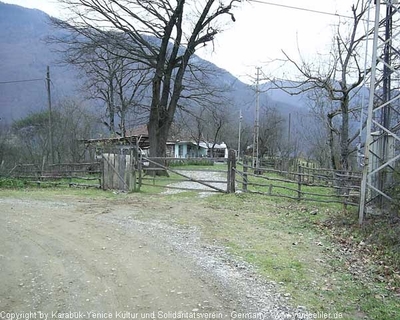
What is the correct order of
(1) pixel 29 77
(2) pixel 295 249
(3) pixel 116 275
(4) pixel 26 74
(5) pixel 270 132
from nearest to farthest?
(3) pixel 116 275, (2) pixel 295 249, (1) pixel 29 77, (4) pixel 26 74, (5) pixel 270 132

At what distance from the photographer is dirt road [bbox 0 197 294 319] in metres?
3.68

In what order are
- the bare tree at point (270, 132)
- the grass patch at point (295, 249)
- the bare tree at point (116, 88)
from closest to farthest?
the grass patch at point (295, 249) < the bare tree at point (116, 88) < the bare tree at point (270, 132)

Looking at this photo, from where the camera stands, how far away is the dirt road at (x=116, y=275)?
145 inches

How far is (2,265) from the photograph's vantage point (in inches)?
192

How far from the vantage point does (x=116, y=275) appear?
4.58 metres

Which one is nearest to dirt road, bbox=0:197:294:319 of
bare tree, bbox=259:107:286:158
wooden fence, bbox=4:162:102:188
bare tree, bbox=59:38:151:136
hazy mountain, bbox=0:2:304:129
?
wooden fence, bbox=4:162:102:188

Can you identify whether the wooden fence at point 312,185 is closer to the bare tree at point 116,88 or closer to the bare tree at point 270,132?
the bare tree at point 116,88

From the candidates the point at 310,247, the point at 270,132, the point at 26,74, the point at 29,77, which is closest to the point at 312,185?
the point at 310,247

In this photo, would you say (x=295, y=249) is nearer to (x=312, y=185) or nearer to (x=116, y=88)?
(x=312, y=185)

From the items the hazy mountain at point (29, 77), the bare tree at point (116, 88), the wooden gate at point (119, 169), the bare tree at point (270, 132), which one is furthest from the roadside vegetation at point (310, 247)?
the bare tree at point (270, 132)

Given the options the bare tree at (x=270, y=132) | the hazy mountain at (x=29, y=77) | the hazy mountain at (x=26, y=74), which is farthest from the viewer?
the bare tree at (x=270, y=132)

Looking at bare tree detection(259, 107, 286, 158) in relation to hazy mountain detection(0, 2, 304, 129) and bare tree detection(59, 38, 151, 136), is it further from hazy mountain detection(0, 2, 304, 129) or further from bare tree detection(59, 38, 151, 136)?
bare tree detection(59, 38, 151, 136)

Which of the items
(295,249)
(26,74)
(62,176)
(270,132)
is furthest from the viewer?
(270,132)

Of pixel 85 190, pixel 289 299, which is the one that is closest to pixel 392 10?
pixel 289 299
